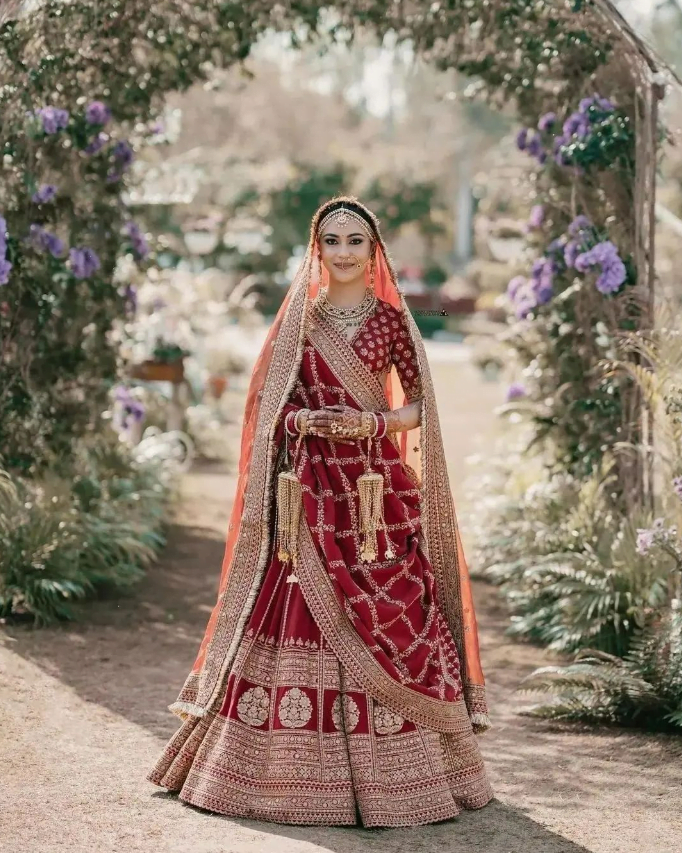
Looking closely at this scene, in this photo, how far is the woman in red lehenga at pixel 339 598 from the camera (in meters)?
4.04

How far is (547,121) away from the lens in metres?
7.09

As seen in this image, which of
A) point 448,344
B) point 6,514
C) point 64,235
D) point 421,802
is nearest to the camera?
point 421,802

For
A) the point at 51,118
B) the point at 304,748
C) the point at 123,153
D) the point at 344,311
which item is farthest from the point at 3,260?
the point at 304,748

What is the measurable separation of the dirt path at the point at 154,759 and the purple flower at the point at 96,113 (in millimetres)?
2512

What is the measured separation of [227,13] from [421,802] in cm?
425

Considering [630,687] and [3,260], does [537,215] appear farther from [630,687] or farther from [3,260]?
[630,687]

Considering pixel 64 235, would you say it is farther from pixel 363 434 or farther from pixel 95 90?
pixel 363 434

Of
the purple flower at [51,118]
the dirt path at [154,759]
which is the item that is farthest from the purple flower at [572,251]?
the purple flower at [51,118]

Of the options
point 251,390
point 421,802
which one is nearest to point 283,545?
point 251,390

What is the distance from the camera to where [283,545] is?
4.18 metres

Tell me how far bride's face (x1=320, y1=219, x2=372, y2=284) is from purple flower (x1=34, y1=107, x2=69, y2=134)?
9.38 ft

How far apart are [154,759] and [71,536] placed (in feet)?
8.11

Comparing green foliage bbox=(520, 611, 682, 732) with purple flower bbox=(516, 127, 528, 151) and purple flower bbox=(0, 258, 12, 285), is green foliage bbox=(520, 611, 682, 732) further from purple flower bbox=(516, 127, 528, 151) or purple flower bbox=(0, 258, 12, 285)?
purple flower bbox=(0, 258, 12, 285)

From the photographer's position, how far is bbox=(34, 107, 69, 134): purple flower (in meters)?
6.68
